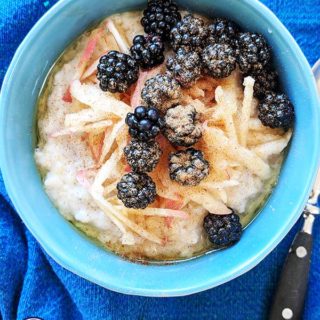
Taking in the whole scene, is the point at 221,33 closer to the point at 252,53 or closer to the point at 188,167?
the point at 252,53

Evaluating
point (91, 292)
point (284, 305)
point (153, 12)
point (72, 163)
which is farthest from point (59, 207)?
point (284, 305)

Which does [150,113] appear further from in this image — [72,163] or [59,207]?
[59,207]

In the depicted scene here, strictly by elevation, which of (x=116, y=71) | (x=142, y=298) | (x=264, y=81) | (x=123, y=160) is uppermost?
(x=116, y=71)

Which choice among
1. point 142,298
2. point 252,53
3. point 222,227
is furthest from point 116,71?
point 142,298

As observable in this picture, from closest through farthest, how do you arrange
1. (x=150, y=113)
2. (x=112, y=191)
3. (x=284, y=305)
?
(x=150, y=113), (x=112, y=191), (x=284, y=305)

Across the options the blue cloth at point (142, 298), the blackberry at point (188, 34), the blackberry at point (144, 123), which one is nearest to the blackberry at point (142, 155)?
the blackberry at point (144, 123)

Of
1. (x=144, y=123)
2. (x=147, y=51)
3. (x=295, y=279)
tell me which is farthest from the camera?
(x=295, y=279)
